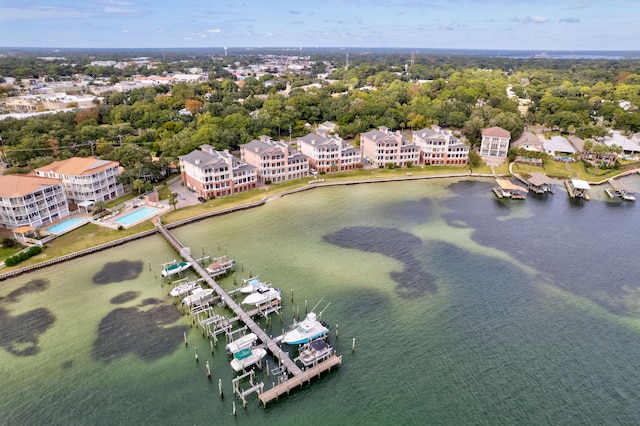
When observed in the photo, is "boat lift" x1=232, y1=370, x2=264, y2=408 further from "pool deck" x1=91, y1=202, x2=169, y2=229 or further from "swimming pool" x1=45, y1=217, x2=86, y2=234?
"swimming pool" x1=45, y1=217, x2=86, y2=234

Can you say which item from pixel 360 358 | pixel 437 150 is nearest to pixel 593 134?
pixel 437 150

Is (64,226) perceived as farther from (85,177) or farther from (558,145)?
(558,145)

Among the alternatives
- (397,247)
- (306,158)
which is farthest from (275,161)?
(397,247)

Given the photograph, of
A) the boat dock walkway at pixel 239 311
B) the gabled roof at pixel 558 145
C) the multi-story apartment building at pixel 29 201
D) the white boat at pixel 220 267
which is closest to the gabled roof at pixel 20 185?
the multi-story apartment building at pixel 29 201

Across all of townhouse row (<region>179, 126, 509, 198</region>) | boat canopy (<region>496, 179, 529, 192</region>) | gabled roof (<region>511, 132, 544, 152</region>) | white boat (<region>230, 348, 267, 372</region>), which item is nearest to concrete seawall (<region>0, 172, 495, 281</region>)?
townhouse row (<region>179, 126, 509, 198</region>)

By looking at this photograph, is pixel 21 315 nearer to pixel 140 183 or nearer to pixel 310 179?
pixel 140 183
